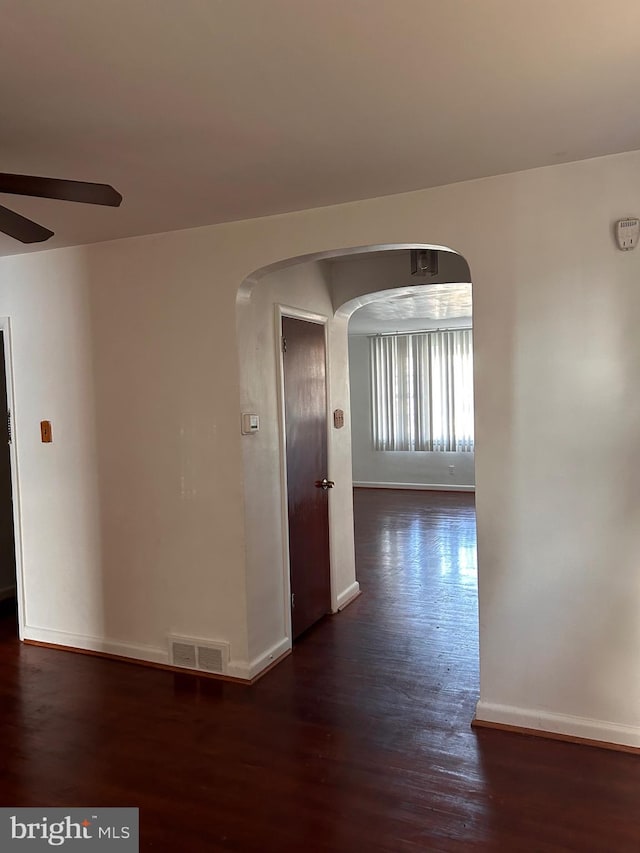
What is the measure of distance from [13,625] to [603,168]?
4.60m

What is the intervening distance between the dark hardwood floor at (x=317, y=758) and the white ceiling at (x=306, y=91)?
8.03ft

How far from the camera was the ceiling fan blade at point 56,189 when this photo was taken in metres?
1.73

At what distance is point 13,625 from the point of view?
4535 millimetres

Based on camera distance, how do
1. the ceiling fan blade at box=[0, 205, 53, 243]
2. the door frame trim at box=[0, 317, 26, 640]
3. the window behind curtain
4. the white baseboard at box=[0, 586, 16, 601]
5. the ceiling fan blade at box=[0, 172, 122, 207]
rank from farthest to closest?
the window behind curtain, the white baseboard at box=[0, 586, 16, 601], the door frame trim at box=[0, 317, 26, 640], the ceiling fan blade at box=[0, 205, 53, 243], the ceiling fan blade at box=[0, 172, 122, 207]

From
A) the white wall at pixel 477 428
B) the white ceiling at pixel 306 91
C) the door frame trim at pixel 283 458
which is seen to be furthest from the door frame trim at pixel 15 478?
the door frame trim at pixel 283 458

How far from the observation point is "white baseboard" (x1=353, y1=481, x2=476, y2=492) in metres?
9.59

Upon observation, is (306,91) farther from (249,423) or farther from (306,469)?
(306,469)

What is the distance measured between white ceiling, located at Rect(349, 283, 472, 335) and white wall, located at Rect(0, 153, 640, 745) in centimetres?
154

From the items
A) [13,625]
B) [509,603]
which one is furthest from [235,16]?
[13,625]

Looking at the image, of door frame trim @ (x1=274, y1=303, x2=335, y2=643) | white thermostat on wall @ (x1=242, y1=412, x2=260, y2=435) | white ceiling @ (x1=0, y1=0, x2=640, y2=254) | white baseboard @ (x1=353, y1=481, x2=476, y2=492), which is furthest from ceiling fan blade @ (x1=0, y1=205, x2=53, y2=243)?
white baseboard @ (x1=353, y1=481, x2=476, y2=492)

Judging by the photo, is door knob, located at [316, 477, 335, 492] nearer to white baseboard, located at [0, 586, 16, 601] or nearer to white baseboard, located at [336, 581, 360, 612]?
white baseboard, located at [336, 581, 360, 612]

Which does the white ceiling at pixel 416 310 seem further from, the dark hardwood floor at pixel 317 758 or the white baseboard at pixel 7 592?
the white baseboard at pixel 7 592

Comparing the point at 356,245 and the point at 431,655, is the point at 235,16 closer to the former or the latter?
the point at 356,245

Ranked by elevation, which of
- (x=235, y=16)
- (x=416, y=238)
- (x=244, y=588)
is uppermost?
(x=235, y=16)
